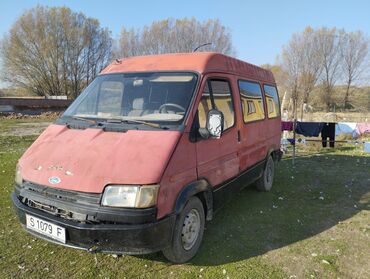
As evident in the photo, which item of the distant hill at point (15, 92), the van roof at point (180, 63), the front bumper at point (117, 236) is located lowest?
the front bumper at point (117, 236)

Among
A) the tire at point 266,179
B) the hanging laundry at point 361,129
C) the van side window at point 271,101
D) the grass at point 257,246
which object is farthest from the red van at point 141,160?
the hanging laundry at point 361,129

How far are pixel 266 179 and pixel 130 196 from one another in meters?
4.26

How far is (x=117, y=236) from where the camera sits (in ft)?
10.1

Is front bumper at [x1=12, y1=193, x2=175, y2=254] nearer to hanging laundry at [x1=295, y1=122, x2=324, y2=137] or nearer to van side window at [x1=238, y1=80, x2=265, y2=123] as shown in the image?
van side window at [x1=238, y1=80, x2=265, y2=123]

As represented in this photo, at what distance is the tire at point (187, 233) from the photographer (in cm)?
352

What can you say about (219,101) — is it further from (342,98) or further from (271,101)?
(342,98)

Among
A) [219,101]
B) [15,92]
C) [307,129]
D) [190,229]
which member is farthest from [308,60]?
[190,229]

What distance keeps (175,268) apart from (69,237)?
4.07 ft

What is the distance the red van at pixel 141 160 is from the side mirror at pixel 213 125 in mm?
11

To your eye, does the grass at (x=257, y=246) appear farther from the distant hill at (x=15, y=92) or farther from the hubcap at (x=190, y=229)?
the distant hill at (x=15, y=92)

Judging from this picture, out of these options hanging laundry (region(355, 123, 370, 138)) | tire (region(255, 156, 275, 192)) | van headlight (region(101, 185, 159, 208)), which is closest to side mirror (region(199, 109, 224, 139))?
van headlight (region(101, 185, 159, 208))

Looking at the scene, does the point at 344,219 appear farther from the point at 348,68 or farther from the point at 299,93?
the point at 348,68

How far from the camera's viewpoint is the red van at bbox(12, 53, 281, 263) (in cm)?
311

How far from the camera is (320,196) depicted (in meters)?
6.58
